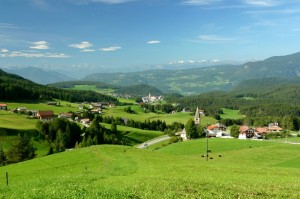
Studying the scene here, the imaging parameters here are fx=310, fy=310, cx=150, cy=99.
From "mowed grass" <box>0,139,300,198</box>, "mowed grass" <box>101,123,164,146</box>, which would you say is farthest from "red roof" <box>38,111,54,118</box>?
"mowed grass" <box>0,139,300,198</box>

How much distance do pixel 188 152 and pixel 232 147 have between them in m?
16.2

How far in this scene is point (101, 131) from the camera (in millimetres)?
132625

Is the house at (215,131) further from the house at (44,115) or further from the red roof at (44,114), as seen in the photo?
the red roof at (44,114)

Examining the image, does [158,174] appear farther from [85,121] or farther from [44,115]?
[85,121]

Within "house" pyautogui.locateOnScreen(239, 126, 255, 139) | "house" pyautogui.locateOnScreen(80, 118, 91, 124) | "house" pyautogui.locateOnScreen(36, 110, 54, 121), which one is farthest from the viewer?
"house" pyautogui.locateOnScreen(80, 118, 91, 124)

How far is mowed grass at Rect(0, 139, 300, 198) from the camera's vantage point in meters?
22.7

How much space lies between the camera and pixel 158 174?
124ft

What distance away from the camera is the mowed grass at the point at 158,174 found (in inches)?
892

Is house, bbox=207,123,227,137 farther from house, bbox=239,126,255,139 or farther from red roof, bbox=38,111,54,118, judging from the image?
red roof, bbox=38,111,54,118

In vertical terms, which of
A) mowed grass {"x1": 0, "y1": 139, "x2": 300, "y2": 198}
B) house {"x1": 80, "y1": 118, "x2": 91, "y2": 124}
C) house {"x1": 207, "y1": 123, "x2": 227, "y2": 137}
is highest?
mowed grass {"x1": 0, "y1": 139, "x2": 300, "y2": 198}

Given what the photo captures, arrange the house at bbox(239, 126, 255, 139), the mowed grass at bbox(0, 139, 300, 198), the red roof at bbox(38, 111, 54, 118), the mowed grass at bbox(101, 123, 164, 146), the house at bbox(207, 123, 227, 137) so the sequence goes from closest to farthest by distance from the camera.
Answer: the mowed grass at bbox(0, 139, 300, 198)
the mowed grass at bbox(101, 123, 164, 146)
the house at bbox(239, 126, 255, 139)
the red roof at bbox(38, 111, 54, 118)
the house at bbox(207, 123, 227, 137)

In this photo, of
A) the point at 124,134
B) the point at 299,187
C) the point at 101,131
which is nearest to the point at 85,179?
the point at 299,187

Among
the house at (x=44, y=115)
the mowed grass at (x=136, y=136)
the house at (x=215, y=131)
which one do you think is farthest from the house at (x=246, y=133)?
the house at (x=44, y=115)

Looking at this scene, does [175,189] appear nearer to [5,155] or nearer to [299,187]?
[299,187]
